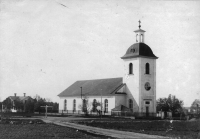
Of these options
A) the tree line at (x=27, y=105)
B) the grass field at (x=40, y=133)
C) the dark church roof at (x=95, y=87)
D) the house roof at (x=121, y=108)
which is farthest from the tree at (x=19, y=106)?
the grass field at (x=40, y=133)

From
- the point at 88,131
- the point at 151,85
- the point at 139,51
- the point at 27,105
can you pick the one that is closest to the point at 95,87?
the point at 151,85

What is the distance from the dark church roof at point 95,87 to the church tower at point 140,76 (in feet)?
9.05

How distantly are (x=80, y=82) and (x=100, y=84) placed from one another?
33.1 ft

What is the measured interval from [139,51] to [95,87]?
45.5 ft

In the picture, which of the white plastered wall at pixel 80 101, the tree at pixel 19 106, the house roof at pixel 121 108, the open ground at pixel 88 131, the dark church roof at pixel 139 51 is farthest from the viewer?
the tree at pixel 19 106

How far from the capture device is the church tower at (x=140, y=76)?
55.8m

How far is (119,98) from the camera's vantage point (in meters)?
57.6

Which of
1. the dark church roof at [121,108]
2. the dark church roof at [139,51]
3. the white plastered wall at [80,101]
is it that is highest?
the dark church roof at [139,51]

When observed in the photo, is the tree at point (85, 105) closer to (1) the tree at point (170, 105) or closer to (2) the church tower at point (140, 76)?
(2) the church tower at point (140, 76)

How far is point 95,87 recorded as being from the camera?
65.2 metres

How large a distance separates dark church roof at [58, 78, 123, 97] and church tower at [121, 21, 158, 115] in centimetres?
276

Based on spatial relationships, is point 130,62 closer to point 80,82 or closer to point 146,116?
point 146,116

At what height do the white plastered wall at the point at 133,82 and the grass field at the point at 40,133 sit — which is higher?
the white plastered wall at the point at 133,82

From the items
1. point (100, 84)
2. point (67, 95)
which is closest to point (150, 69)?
point (100, 84)
